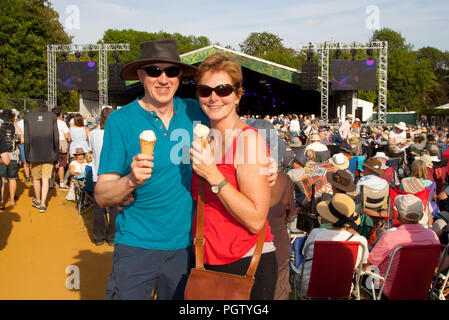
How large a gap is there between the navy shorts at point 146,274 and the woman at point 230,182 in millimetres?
245

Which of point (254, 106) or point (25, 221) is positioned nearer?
point (25, 221)

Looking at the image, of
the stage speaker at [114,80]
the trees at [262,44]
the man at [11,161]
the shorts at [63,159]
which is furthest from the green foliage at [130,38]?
the man at [11,161]

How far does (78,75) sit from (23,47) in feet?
41.5

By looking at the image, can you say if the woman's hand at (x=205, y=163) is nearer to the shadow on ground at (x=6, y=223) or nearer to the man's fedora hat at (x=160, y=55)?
the man's fedora hat at (x=160, y=55)

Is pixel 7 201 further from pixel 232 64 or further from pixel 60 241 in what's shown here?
pixel 232 64

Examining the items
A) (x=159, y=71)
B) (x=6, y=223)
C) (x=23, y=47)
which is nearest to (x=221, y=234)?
(x=159, y=71)

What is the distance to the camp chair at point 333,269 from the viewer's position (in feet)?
10.5

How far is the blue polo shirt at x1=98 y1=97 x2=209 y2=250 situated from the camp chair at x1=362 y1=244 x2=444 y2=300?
1.91 metres

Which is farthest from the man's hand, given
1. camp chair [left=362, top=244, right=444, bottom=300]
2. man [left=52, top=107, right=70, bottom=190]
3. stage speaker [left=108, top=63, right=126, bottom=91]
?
stage speaker [left=108, top=63, right=126, bottom=91]

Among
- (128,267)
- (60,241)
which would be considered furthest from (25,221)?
(128,267)

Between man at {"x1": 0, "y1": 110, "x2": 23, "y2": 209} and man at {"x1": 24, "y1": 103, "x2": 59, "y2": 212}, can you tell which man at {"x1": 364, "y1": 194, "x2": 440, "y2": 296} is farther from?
man at {"x1": 0, "y1": 110, "x2": 23, "y2": 209}

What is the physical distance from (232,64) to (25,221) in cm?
587

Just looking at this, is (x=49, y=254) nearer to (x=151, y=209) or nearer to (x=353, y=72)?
(x=151, y=209)
